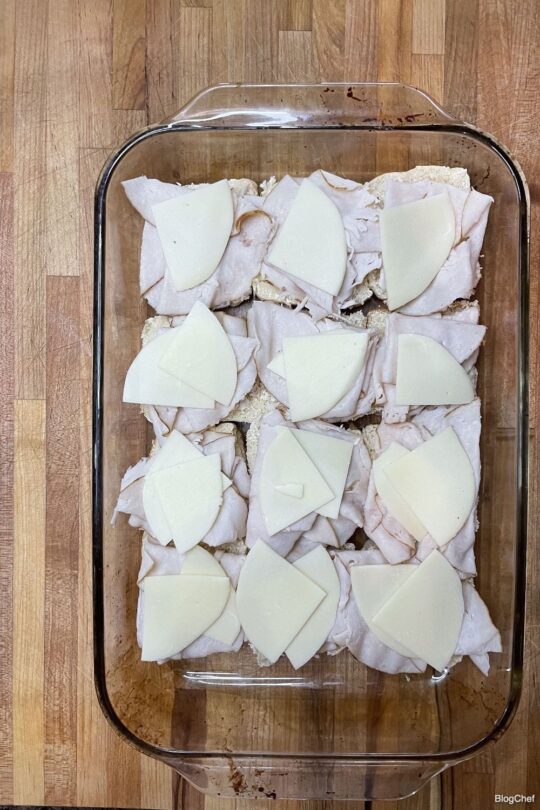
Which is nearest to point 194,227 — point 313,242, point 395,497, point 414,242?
point 313,242

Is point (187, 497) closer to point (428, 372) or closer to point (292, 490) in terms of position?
point (292, 490)

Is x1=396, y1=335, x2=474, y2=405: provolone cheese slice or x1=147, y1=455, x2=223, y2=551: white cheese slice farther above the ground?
x1=396, y1=335, x2=474, y2=405: provolone cheese slice

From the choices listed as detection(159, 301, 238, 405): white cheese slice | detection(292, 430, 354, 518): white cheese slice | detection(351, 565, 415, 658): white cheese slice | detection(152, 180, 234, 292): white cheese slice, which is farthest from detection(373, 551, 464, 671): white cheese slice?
detection(152, 180, 234, 292): white cheese slice

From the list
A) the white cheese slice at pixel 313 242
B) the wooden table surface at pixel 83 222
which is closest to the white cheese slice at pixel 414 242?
the white cheese slice at pixel 313 242

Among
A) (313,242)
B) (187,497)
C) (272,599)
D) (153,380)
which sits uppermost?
(313,242)

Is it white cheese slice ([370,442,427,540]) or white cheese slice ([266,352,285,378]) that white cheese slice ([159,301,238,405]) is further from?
white cheese slice ([370,442,427,540])
